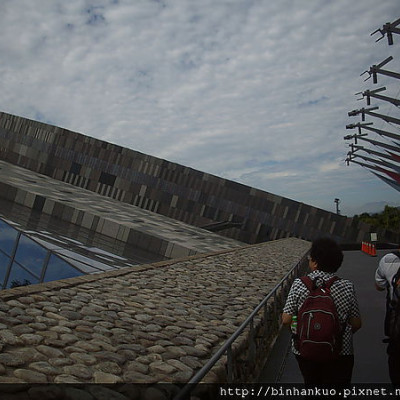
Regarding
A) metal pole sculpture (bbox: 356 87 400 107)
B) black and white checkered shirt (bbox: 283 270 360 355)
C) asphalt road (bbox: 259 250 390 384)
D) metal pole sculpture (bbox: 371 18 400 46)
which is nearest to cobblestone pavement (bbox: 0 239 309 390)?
asphalt road (bbox: 259 250 390 384)

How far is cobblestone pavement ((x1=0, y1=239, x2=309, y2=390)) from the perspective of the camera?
3750mm

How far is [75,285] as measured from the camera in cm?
682

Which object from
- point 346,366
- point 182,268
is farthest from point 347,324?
point 182,268

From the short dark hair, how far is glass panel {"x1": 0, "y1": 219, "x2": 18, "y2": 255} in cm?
1019

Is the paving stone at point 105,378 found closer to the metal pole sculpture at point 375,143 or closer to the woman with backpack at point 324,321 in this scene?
the woman with backpack at point 324,321

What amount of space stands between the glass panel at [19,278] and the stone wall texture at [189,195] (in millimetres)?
25943

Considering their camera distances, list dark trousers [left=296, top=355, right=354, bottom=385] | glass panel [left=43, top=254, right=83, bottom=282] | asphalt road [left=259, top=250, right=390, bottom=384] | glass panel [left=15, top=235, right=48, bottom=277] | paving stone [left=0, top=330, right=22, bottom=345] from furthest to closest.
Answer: glass panel [left=15, top=235, right=48, bottom=277] → glass panel [left=43, top=254, right=83, bottom=282] → asphalt road [left=259, top=250, right=390, bottom=384] → paving stone [left=0, top=330, right=22, bottom=345] → dark trousers [left=296, top=355, right=354, bottom=385]

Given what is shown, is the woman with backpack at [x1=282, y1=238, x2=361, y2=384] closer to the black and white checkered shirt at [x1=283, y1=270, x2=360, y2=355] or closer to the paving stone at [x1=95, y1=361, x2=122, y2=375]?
the black and white checkered shirt at [x1=283, y1=270, x2=360, y2=355]

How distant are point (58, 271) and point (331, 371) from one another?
8.26 meters

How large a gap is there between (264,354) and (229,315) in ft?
2.79

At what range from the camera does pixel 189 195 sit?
36.2m

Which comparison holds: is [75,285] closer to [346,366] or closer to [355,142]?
[346,366]

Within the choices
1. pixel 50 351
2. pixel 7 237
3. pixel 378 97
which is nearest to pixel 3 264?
pixel 7 237

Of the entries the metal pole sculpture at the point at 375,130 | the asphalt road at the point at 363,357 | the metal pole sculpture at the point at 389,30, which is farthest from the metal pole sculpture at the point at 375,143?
the asphalt road at the point at 363,357
